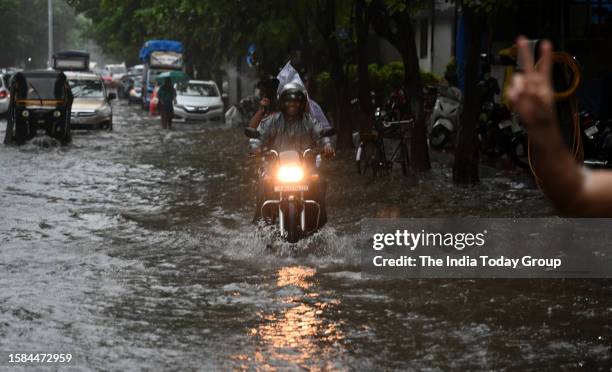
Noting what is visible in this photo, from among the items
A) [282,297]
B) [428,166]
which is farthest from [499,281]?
[428,166]

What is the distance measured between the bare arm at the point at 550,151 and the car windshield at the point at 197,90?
38.7 m

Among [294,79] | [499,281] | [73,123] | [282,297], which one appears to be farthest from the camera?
[73,123]

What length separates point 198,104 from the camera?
40.3m

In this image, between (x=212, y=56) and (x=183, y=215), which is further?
(x=212, y=56)

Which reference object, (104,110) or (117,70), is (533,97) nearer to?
(104,110)

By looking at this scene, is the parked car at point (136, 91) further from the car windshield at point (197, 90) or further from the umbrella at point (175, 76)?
the car windshield at point (197, 90)

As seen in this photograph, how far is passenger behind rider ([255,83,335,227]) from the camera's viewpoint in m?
11.2

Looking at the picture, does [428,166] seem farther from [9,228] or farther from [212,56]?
[212,56]

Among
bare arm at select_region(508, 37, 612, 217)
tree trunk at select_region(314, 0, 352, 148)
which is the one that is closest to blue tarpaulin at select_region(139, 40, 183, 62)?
tree trunk at select_region(314, 0, 352, 148)

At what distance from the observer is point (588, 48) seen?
2323cm

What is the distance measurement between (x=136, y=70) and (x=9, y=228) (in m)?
60.6

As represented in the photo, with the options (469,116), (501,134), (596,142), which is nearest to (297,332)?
(596,142)

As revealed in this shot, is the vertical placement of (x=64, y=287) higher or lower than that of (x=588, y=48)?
lower

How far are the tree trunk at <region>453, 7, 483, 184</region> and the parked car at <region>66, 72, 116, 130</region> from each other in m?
17.5
